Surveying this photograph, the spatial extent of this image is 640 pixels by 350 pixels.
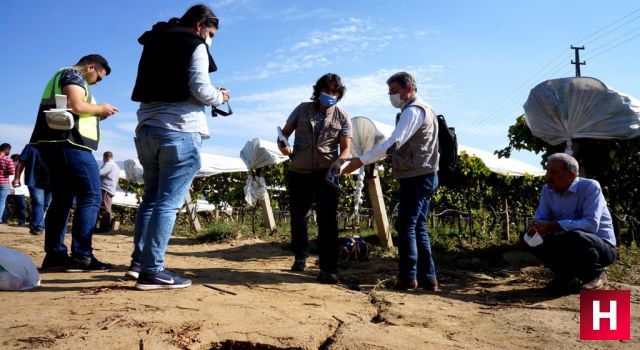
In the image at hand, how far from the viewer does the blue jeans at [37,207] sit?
6.91 metres

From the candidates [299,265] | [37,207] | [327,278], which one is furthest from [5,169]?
[327,278]

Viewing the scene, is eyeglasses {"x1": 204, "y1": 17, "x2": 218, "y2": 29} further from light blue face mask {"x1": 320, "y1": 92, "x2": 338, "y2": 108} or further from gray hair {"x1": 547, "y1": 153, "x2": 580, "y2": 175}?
gray hair {"x1": 547, "y1": 153, "x2": 580, "y2": 175}

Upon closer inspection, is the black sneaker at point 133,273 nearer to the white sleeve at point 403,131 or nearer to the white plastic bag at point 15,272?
the white plastic bag at point 15,272

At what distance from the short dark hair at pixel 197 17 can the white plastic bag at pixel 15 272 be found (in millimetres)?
1645

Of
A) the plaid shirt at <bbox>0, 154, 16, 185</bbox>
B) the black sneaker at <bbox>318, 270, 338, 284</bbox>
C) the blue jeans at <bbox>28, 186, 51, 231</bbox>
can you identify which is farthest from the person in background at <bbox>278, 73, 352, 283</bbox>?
the plaid shirt at <bbox>0, 154, 16, 185</bbox>

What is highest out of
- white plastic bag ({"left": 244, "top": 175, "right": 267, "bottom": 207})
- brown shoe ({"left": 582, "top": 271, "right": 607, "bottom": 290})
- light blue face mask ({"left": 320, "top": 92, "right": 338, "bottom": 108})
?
light blue face mask ({"left": 320, "top": 92, "right": 338, "bottom": 108})

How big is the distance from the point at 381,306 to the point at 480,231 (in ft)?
14.6

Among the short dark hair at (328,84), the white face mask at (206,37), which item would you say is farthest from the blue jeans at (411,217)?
the white face mask at (206,37)

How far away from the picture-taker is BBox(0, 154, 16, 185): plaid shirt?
337 inches

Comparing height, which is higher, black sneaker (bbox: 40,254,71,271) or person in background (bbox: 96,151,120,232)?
person in background (bbox: 96,151,120,232)

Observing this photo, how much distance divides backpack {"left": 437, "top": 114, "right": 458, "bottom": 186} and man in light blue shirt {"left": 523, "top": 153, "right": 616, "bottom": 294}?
0.70 meters

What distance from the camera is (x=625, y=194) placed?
5738 millimetres

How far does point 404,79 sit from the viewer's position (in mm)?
3518

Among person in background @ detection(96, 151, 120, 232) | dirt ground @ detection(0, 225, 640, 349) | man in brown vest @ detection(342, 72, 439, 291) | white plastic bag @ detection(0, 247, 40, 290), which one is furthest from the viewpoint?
person in background @ detection(96, 151, 120, 232)
